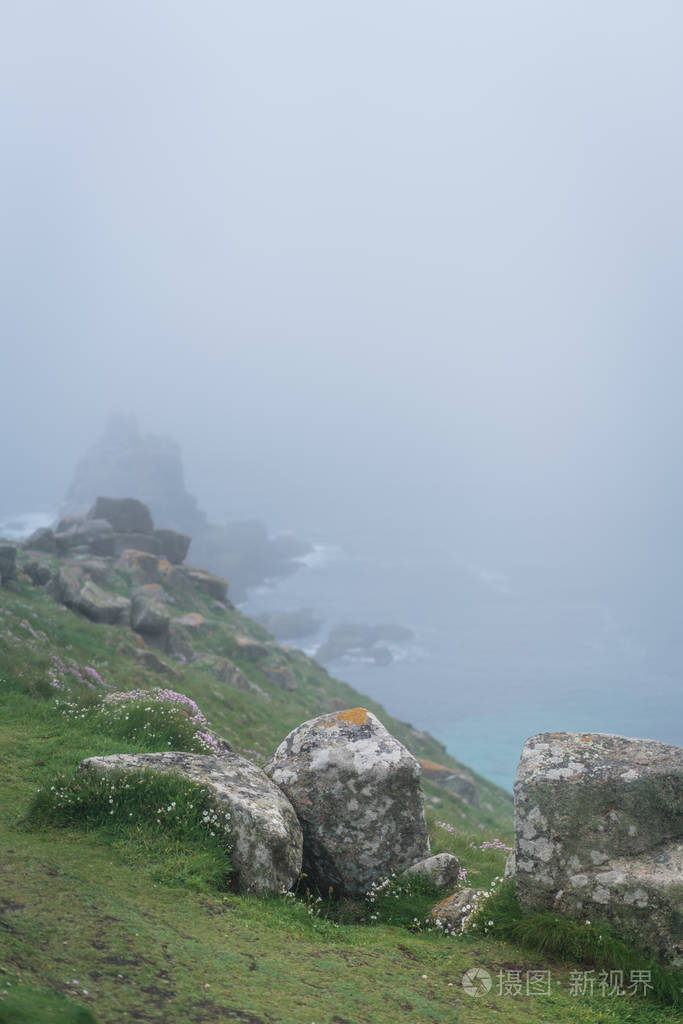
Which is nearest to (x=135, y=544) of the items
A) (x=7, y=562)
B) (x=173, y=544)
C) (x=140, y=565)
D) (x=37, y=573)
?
(x=173, y=544)

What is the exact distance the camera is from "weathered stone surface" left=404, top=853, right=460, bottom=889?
39.2ft

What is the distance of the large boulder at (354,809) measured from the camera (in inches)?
481

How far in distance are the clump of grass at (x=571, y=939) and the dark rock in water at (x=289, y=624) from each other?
16362cm

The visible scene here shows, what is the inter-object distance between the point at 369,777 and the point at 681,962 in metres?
5.58

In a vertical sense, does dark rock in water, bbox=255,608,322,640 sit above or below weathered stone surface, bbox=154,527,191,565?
above

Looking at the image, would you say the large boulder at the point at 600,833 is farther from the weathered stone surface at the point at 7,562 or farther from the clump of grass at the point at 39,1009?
the weathered stone surface at the point at 7,562

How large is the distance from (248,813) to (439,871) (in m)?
3.87

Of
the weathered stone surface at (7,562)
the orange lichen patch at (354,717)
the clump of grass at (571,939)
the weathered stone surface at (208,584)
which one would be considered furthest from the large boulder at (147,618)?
the clump of grass at (571,939)

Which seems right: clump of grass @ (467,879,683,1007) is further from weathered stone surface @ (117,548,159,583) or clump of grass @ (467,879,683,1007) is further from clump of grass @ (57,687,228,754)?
weathered stone surface @ (117,548,159,583)

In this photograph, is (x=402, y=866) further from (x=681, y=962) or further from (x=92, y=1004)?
(x=92, y=1004)

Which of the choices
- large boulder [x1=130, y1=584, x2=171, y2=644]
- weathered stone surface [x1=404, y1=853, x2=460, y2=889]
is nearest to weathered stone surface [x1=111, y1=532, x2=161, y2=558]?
large boulder [x1=130, y1=584, x2=171, y2=644]

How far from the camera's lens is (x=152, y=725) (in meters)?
15.7

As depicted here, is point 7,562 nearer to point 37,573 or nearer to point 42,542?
point 37,573

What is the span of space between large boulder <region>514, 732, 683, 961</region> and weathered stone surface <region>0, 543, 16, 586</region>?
28460 millimetres
